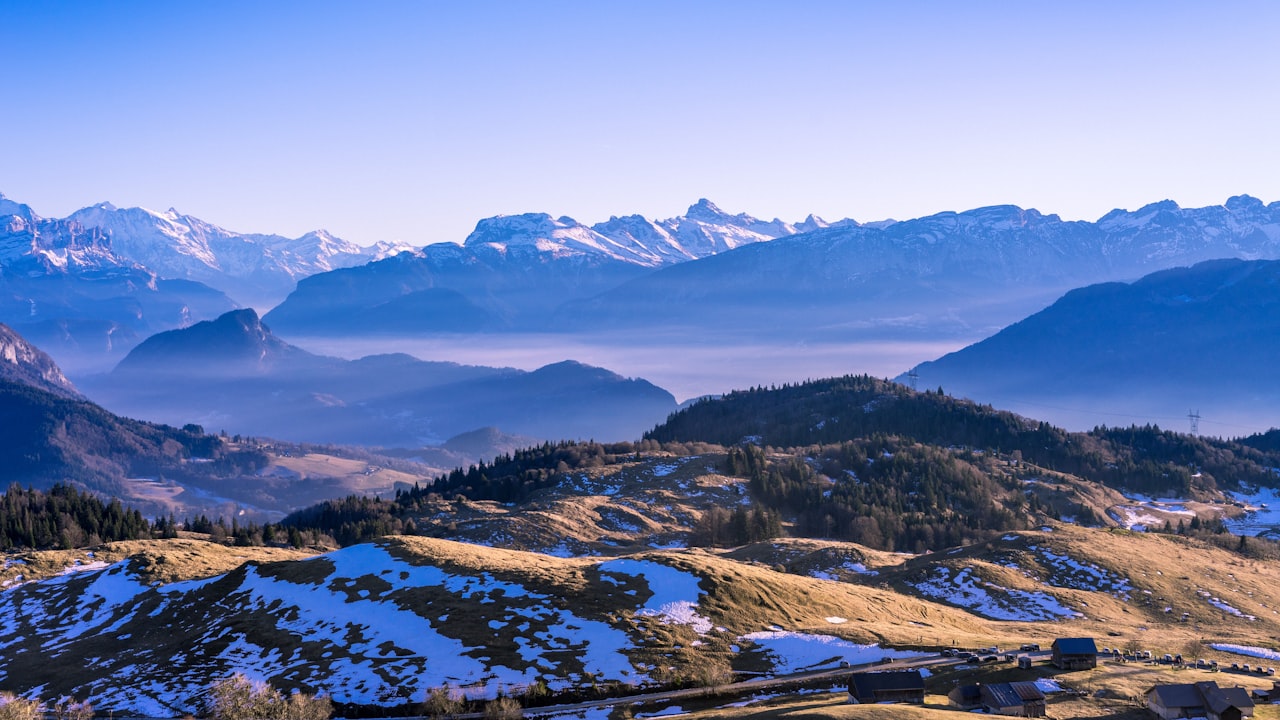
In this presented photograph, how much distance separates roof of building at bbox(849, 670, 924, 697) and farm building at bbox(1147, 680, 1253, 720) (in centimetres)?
2065

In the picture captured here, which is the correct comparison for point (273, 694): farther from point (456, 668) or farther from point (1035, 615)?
point (1035, 615)

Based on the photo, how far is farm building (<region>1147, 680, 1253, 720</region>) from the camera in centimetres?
9219

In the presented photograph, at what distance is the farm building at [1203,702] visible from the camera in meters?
92.2

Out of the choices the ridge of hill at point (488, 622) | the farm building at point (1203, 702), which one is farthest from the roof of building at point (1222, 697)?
the ridge of hill at point (488, 622)

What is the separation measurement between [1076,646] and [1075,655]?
1.05m

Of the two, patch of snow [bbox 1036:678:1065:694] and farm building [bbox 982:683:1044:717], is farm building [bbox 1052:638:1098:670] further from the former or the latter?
farm building [bbox 982:683:1044:717]

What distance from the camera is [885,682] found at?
99625mm

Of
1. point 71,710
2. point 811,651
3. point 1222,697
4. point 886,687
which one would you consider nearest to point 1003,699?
point 886,687

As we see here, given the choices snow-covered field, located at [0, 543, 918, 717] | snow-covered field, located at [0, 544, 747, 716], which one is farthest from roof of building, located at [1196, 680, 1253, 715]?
snow-covered field, located at [0, 544, 747, 716]

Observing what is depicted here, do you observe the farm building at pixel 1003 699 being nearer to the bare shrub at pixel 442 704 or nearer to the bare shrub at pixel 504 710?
the bare shrub at pixel 504 710

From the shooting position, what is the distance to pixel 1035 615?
168m

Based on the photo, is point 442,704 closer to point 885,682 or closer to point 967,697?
point 885,682

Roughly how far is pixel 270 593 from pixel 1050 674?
323 feet

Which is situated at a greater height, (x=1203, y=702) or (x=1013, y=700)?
(x=1013, y=700)
